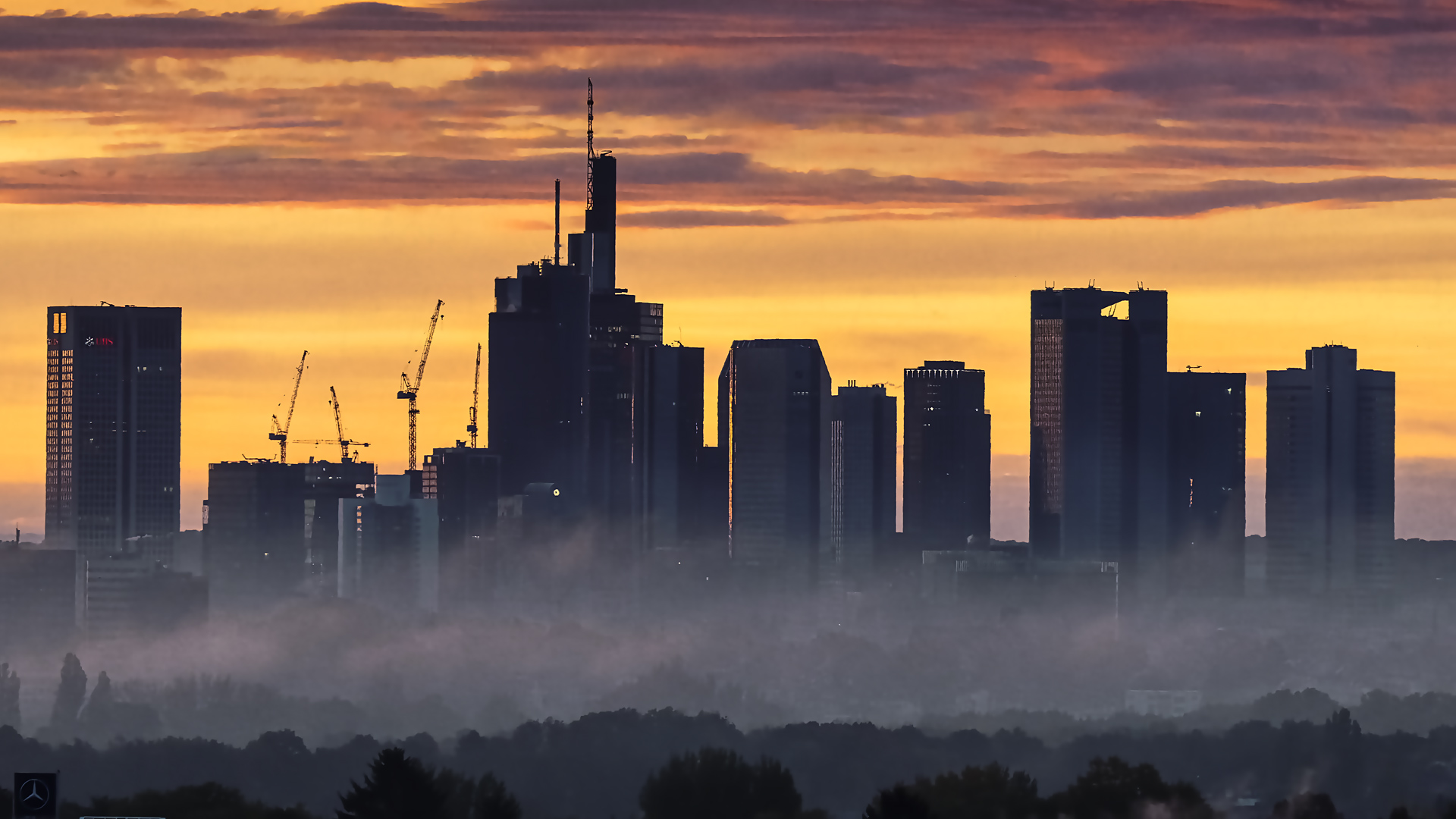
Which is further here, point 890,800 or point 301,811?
point 301,811

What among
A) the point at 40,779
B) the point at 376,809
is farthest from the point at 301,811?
the point at 40,779

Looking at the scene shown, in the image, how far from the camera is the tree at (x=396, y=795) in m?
157

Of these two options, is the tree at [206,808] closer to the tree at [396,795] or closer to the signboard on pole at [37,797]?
the tree at [396,795]

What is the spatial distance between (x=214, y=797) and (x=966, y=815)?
176ft

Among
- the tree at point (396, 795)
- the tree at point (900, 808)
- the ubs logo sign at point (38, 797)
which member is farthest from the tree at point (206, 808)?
the ubs logo sign at point (38, 797)

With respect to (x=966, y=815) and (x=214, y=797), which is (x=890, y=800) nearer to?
(x=966, y=815)

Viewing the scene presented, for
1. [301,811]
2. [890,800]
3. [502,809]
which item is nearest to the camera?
[890,800]

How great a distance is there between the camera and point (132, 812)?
196m

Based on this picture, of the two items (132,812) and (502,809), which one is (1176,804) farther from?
(132,812)

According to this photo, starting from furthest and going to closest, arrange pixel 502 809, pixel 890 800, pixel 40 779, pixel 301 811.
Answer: pixel 301 811 → pixel 502 809 → pixel 890 800 → pixel 40 779

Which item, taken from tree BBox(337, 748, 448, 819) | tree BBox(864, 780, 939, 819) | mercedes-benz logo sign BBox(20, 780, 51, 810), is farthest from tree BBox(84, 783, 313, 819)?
mercedes-benz logo sign BBox(20, 780, 51, 810)

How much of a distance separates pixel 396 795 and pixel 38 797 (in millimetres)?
78833

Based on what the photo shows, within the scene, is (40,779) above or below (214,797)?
above

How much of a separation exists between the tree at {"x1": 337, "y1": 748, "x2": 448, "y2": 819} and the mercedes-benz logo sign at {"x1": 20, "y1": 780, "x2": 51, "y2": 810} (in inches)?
2923
